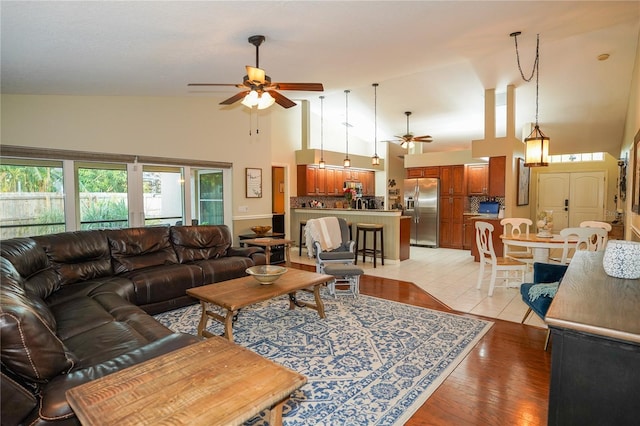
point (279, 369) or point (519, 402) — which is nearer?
point (279, 369)

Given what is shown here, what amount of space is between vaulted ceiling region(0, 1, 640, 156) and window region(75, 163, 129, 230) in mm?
1035

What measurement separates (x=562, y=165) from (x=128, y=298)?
11232mm

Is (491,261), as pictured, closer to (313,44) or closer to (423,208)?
(313,44)

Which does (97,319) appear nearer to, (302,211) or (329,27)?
(329,27)

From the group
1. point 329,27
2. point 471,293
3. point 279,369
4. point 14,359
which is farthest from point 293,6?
point 471,293

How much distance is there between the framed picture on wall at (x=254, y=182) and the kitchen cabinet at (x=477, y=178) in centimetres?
507

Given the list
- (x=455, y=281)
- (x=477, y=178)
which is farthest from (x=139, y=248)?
(x=477, y=178)

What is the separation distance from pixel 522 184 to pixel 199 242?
642cm

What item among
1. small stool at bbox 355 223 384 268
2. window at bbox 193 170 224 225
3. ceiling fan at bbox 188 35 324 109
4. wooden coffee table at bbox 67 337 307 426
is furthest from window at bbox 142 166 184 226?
wooden coffee table at bbox 67 337 307 426

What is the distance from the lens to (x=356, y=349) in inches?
114

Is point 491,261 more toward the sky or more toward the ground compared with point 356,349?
more toward the sky

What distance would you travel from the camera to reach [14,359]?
4.45 feet

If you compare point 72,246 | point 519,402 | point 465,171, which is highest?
point 465,171

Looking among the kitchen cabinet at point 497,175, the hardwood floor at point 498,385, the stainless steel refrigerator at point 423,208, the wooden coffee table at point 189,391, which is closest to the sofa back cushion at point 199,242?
the wooden coffee table at point 189,391
